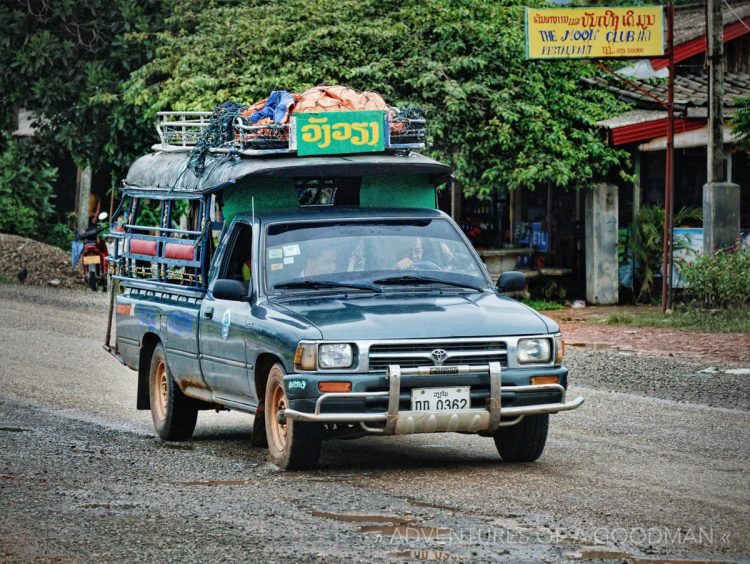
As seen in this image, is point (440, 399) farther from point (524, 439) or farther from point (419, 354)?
point (524, 439)

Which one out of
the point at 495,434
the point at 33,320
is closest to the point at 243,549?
the point at 495,434

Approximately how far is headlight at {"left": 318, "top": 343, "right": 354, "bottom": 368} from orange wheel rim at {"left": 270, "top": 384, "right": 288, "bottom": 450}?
2.00 feet

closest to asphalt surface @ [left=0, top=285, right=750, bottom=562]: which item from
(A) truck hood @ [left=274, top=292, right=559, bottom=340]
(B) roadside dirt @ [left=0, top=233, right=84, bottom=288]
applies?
(A) truck hood @ [left=274, top=292, right=559, bottom=340]

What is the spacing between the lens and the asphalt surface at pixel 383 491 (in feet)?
22.5

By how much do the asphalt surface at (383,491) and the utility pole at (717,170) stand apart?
7.86m

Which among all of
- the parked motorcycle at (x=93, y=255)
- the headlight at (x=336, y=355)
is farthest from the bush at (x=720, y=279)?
the parked motorcycle at (x=93, y=255)

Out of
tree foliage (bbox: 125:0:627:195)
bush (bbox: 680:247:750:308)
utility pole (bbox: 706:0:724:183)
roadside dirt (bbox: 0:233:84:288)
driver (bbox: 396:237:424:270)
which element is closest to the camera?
driver (bbox: 396:237:424:270)

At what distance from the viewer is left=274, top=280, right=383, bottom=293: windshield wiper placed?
959 cm

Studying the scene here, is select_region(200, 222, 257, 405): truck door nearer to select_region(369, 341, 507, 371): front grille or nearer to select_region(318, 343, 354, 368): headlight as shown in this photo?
select_region(318, 343, 354, 368): headlight

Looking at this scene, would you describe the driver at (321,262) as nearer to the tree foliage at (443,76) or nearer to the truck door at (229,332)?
the truck door at (229,332)

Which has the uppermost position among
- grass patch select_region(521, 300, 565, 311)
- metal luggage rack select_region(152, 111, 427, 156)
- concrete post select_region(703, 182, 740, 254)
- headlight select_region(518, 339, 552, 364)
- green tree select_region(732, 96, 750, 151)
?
green tree select_region(732, 96, 750, 151)

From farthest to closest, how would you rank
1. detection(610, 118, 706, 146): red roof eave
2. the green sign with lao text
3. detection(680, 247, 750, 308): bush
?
detection(610, 118, 706, 146): red roof eave, detection(680, 247, 750, 308): bush, the green sign with lao text

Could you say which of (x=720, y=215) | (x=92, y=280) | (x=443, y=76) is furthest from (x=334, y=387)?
(x=92, y=280)

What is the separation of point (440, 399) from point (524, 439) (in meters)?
0.99
